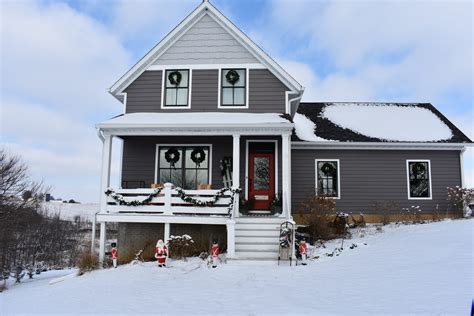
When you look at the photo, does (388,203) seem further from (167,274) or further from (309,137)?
(167,274)

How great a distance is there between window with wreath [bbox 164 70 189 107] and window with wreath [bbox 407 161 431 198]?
32.3ft

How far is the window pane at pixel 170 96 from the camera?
15078 millimetres

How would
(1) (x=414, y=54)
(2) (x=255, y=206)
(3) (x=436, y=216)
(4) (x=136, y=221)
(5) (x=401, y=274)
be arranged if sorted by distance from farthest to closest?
1. (1) (x=414, y=54)
2. (3) (x=436, y=216)
3. (2) (x=255, y=206)
4. (4) (x=136, y=221)
5. (5) (x=401, y=274)

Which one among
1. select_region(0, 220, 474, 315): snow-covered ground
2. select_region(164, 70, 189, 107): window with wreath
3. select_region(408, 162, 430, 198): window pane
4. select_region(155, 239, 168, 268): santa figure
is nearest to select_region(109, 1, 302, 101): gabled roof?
select_region(164, 70, 189, 107): window with wreath

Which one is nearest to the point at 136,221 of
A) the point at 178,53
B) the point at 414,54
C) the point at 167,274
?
the point at 167,274

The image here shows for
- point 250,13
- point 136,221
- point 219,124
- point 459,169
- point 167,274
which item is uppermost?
point 250,13

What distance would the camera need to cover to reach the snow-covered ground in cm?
635

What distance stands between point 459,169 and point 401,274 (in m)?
10.3

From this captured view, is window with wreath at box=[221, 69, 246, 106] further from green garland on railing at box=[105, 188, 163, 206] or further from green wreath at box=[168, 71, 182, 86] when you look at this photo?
green garland on railing at box=[105, 188, 163, 206]

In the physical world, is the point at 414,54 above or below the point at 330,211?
above

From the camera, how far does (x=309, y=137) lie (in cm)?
1622

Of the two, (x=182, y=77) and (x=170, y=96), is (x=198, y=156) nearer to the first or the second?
(x=170, y=96)

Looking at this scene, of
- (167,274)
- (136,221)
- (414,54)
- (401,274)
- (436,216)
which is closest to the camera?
(401,274)

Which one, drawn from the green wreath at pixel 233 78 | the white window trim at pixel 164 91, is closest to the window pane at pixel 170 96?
the white window trim at pixel 164 91
